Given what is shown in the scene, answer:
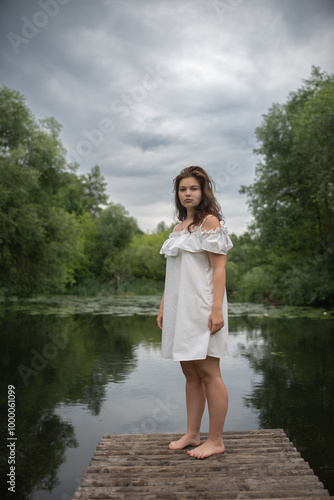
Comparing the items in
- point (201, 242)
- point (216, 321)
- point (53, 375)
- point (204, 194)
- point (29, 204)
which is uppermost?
point (29, 204)

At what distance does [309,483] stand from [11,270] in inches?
649

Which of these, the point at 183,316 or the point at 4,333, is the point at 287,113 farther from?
the point at 183,316

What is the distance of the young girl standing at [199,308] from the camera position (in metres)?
2.86

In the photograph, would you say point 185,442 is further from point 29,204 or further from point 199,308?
point 29,204

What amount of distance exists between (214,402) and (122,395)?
10.1 feet

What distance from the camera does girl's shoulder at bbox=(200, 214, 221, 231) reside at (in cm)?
298

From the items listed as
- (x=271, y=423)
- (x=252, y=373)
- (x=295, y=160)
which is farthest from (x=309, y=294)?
(x=271, y=423)

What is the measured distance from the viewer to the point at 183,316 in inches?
114

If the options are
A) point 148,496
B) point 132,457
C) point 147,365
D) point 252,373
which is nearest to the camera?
point 148,496

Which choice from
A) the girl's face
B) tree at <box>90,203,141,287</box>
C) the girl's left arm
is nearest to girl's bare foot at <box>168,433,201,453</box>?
the girl's left arm

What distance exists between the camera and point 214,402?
9.53 feet

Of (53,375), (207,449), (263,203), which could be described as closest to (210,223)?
(207,449)

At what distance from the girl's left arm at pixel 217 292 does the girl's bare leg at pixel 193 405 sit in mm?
361

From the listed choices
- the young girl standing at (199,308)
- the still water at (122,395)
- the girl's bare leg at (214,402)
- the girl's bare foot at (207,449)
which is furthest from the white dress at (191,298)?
the still water at (122,395)
